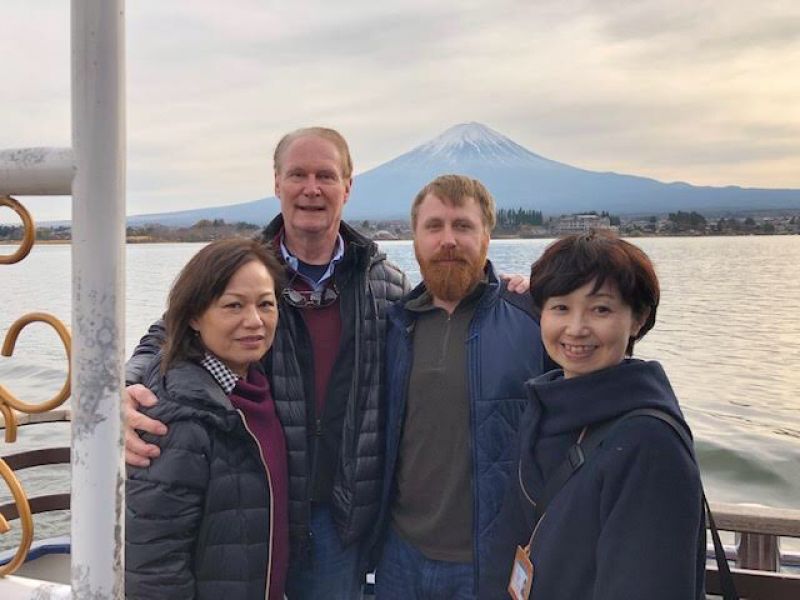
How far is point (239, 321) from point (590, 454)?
0.91 m

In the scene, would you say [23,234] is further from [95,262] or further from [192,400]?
[192,400]

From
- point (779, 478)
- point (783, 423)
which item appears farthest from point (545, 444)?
point (783, 423)

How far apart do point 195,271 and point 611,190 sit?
175 m

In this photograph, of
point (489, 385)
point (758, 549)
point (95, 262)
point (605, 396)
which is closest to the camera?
point (95, 262)

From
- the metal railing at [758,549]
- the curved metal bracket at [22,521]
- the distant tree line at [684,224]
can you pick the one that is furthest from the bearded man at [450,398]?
the distant tree line at [684,224]

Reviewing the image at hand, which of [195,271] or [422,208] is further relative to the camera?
[422,208]

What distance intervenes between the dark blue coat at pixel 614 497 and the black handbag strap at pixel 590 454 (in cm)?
1

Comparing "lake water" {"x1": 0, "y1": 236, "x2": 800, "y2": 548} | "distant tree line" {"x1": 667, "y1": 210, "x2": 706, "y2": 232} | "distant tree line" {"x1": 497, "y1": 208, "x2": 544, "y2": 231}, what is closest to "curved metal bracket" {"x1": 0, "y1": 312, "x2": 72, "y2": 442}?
"lake water" {"x1": 0, "y1": 236, "x2": 800, "y2": 548}

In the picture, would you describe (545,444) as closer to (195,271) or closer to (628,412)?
(628,412)

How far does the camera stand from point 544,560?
4.85 feet

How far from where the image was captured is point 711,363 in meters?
24.2

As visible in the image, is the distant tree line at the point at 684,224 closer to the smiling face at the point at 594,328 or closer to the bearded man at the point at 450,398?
the bearded man at the point at 450,398

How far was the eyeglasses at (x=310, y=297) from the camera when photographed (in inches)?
86.3

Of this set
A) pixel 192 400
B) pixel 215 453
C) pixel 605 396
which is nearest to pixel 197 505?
pixel 215 453
